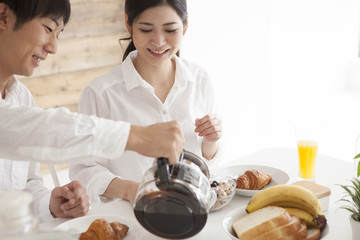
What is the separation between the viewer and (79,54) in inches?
130

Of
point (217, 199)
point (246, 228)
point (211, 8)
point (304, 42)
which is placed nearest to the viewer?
point (246, 228)

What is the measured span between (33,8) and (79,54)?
205cm

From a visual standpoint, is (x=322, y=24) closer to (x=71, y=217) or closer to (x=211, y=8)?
(x=211, y=8)

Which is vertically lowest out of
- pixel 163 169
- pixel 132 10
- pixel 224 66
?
pixel 224 66

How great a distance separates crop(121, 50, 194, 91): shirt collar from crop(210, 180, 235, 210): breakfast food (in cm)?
55

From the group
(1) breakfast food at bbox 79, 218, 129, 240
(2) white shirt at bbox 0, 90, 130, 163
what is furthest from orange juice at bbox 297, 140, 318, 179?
(2) white shirt at bbox 0, 90, 130, 163

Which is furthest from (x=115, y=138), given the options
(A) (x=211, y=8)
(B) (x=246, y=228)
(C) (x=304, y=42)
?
(C) (x=304, y=42)

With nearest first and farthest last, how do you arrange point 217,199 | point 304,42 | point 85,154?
point 85,154
point 217,199
point 304,42

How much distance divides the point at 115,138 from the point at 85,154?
0.07 m

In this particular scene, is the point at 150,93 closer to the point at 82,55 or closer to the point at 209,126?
the point at 209,126

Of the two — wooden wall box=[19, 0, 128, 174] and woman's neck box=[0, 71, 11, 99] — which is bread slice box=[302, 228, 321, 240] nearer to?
woman's neck box=[0, 71, 11, 99]

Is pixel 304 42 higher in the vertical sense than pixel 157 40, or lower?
lower

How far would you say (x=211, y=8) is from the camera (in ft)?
Result: 11.8

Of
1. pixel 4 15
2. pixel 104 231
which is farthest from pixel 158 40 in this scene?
pixel 104 231
